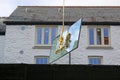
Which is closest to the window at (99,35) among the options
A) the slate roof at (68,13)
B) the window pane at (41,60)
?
the slate roof at (68,13)

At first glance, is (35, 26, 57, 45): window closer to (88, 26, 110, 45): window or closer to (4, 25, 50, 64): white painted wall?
(4, 25, 50, 64): white painted wall

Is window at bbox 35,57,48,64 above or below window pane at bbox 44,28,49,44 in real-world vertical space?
below

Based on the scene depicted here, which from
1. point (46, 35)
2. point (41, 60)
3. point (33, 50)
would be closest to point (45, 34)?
point (46, 35)

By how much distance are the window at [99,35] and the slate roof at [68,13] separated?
0.66 meters

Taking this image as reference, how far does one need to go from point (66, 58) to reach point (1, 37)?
5.31 metres

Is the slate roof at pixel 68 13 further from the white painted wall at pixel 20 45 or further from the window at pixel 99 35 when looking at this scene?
the white painted wall at pixel 20 45

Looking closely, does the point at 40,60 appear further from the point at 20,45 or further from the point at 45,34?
the point at 45,34

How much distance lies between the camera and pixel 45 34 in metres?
22.0

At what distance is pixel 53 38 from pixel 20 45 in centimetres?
243

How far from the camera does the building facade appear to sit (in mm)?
21281

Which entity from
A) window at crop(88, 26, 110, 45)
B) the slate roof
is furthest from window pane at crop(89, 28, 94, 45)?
the slate roof
